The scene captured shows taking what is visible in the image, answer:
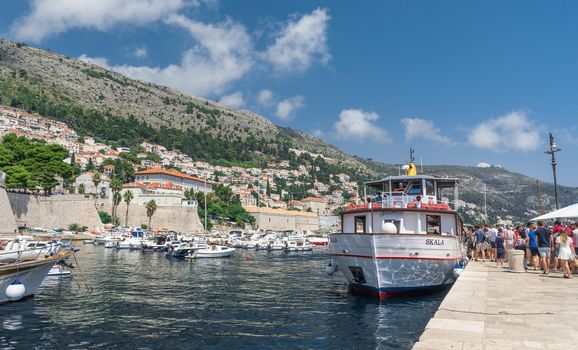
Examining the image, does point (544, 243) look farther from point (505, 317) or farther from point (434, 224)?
point (505, 317)

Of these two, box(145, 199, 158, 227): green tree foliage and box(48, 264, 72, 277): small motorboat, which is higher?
box(145, 199, 158, 227): green tree foliage

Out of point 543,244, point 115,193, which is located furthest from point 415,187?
point 115,193

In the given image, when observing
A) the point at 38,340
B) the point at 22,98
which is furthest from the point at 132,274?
the point at 22,98

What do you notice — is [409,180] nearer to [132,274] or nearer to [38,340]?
[38,340]

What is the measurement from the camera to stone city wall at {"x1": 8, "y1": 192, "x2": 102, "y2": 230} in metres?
64.7

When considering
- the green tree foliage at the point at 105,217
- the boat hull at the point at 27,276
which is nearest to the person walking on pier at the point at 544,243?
the boat hull at the point at 27,276

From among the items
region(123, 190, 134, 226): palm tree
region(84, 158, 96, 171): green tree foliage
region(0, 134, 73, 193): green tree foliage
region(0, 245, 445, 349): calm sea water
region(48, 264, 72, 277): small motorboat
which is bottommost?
region(0, 245, 445, 349): calm sea water

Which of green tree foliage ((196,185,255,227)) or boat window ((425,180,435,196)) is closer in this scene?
boat window ((425,180,435,196))

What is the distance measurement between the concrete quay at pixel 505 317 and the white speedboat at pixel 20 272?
15.2 meters

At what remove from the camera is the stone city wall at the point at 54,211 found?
6469cm

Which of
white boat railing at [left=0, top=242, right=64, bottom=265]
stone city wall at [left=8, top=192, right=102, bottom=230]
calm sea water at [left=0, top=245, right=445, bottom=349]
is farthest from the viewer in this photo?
stone city wall at [left=8, top=192, right=102, bottom=230]

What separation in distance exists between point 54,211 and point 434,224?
6866 cm

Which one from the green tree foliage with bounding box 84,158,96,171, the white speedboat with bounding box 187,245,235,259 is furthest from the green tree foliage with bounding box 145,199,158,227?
the white speedboat with bounding box 187,245,235,259

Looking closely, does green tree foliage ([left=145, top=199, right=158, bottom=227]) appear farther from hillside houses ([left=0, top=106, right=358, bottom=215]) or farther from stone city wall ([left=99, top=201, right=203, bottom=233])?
hillside houses ([left=0, top=106, right=358, bottom=215])
